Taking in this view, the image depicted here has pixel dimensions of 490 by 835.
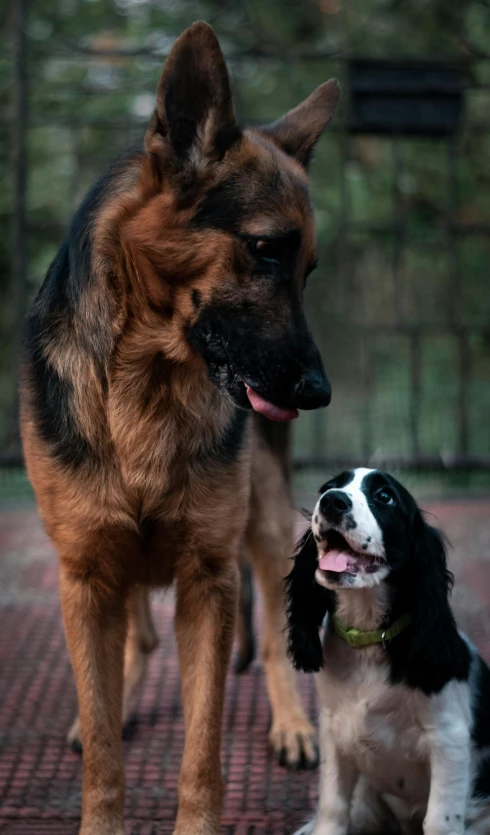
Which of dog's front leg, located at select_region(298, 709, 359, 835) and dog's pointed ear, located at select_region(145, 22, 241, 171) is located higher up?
dog's pointed ear, located at select_region(145, 22, 241, 171)

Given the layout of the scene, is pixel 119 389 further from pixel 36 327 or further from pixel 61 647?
pixel 61 647

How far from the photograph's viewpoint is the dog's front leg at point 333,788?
3449 mm

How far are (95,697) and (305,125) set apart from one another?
2036 mm

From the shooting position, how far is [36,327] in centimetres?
372

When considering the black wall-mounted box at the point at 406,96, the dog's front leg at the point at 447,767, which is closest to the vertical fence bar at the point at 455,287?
the black wall-mounted box at the point at 406,96

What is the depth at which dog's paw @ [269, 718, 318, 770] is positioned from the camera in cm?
427

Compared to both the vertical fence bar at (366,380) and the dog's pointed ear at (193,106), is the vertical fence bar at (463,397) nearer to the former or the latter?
the vertical fence bar at (366,380)

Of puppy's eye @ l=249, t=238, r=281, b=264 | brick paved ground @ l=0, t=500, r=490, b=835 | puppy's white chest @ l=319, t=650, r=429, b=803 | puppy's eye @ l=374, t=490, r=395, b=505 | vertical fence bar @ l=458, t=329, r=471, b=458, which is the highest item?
puppy's eye @ l=249, t=238, r=281, b=264

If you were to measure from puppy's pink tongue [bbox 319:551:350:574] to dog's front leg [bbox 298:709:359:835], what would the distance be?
22.2 inches

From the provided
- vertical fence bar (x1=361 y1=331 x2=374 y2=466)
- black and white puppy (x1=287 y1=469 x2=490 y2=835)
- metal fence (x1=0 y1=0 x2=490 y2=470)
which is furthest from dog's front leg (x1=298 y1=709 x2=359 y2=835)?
vertical fence bar (x1=361 y1=331 x2=374 y2=466)

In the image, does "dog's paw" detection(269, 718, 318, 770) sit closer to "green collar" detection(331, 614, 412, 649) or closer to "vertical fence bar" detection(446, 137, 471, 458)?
"green collar" detection(331, 614, 412, 649)

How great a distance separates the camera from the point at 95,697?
11.8ft

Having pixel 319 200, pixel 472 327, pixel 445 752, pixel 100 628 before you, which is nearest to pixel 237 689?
pixel 100 628

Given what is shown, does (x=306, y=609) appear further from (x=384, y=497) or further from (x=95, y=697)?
(x=95, y=697)
